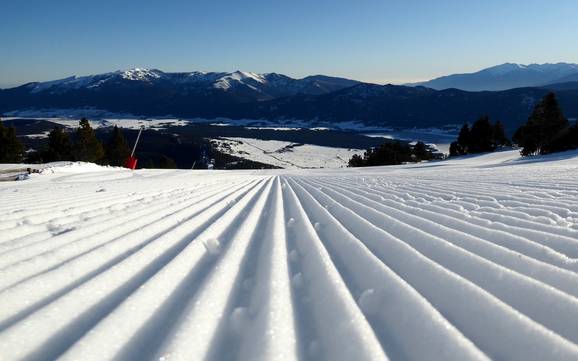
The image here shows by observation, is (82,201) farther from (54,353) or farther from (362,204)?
(54,353)

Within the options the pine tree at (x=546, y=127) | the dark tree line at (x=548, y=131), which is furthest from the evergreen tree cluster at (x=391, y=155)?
the pine tree at (x=546, y=127)

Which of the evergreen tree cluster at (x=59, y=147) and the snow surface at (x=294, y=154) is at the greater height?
the evergreen tree cluster at (x=59, y=147)

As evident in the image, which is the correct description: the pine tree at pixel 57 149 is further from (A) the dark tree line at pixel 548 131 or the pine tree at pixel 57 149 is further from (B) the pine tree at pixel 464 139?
(B) the pine tree at pixel 464 139

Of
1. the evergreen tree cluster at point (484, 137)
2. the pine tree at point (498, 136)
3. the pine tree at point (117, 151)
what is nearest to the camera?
the evergreen tree cluster at point (484, 137)

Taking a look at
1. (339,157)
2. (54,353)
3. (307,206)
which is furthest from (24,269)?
(339,157)

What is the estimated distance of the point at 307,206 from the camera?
19.7ft

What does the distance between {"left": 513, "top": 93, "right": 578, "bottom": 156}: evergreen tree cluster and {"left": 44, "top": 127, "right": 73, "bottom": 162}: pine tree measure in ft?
144

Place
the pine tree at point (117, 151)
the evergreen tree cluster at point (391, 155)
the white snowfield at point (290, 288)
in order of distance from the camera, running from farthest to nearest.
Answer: the pine tree at point (117, 151) → the evergreen tree cluster at point (391, 155) → the white snowfield at point (290, 288)

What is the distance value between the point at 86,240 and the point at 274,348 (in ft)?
7.45

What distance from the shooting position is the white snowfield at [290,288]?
1.79 meters

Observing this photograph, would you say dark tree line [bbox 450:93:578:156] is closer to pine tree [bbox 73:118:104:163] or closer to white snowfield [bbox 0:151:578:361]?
white snowfield [bbox 0:151:578:361]

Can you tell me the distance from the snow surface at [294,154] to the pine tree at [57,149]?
55.0 metres

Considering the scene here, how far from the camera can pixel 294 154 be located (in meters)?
125

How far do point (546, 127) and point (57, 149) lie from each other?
154 feet
